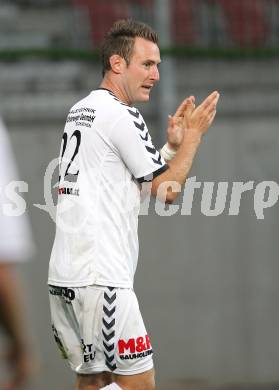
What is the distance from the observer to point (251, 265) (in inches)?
336

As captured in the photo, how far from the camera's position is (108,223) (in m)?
5.20

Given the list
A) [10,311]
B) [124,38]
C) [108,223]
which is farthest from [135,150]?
[10,311]

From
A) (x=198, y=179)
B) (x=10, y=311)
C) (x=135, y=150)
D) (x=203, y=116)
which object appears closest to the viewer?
(x=10, y=311)

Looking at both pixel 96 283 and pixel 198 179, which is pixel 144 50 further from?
pixel 198 179

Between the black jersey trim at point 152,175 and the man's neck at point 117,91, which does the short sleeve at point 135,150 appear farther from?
the man's neck at point 117,91

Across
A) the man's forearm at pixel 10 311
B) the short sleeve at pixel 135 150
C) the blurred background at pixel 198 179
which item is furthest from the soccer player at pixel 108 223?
the blurred background at pixel 198 179

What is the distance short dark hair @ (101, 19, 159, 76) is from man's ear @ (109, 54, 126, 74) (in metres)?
0.02

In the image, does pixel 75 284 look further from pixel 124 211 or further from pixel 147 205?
pixel 147 205

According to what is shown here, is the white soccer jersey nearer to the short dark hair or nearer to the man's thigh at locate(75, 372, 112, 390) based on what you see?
the short dark hair

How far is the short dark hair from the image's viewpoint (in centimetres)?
538

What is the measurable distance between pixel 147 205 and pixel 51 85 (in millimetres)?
1185

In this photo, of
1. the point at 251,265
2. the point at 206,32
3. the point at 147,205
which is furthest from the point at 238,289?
the point at 206,32

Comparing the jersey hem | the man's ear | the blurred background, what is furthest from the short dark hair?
the blurred background

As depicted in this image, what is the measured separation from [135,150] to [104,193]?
25 cm
